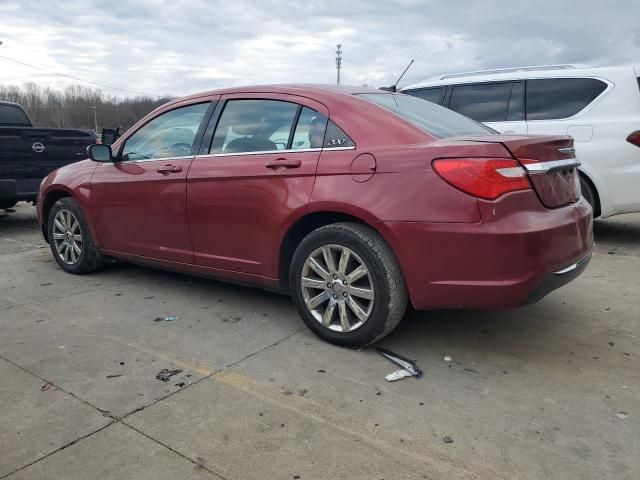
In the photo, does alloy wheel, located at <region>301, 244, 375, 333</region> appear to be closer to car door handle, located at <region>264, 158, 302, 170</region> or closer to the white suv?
car door handle, located at <region>264, 158, 302, 170</region>

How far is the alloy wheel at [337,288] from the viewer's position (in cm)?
322

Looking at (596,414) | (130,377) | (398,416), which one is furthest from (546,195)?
(130,377)

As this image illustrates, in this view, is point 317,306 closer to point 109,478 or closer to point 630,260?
point 109,478

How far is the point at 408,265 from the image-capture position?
3.04m

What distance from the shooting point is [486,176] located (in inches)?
110

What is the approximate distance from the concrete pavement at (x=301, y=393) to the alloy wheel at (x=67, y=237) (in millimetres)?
800

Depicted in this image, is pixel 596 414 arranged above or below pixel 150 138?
below

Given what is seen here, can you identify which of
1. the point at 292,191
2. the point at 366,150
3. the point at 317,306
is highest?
the point at 366,150

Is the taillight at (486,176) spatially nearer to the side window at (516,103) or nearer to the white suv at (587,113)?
the white suv at (587,113)

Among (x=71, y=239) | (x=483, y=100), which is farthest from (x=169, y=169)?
(x=483, y=100)

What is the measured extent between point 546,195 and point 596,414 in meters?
1.13

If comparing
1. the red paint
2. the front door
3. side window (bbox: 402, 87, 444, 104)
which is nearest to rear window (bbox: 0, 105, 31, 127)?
the front door

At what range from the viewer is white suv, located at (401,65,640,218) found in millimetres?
5684

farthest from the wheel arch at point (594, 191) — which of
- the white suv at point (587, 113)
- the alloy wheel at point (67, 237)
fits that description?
the alloy wheel at point (67, 237)
